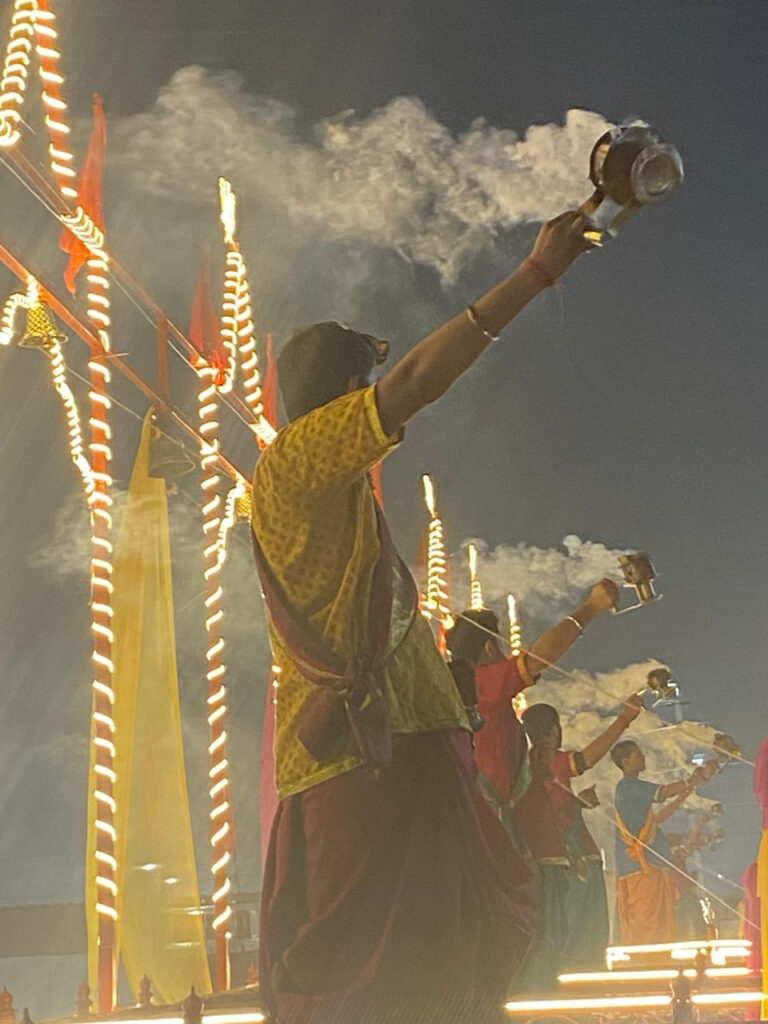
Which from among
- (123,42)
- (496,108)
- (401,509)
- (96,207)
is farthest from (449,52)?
(96,207)

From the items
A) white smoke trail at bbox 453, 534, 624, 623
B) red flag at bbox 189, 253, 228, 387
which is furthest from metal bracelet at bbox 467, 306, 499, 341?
white smoke trail at bbox 453, 534, 624, 623

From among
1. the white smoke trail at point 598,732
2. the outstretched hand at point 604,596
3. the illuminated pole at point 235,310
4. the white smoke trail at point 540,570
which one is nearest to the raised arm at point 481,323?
the outstretched hand at point 604,596

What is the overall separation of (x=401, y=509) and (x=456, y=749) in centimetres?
1025

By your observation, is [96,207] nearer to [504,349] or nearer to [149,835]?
[149,835]

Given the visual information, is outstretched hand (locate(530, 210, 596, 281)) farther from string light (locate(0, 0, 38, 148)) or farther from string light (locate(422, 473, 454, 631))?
string light (locate(422, 473, 454, 631))

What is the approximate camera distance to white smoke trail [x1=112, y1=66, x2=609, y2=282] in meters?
10.0

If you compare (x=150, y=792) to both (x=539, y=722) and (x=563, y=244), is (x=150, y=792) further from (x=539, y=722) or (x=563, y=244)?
(x=563, y=244)

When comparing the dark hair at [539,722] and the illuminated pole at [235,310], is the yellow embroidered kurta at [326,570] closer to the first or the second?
the dark hair at [539,722]

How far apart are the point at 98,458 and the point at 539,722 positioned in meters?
1.89

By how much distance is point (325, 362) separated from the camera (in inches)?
77.1

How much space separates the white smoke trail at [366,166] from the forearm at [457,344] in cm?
775

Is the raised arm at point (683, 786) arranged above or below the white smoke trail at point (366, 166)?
below

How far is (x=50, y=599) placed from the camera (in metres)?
11.9

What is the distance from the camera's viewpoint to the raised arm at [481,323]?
1.61 metres
